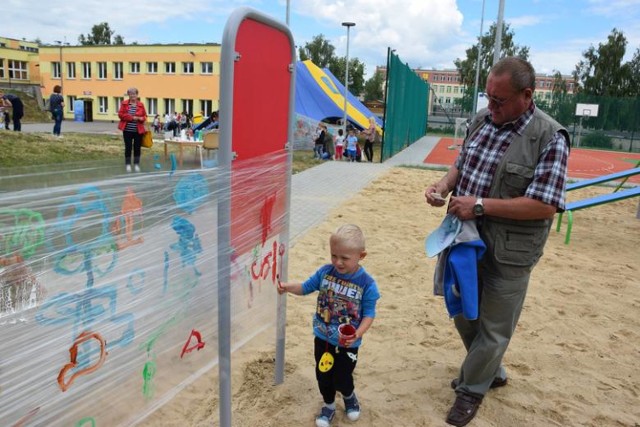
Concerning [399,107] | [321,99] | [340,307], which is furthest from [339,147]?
[340,307]

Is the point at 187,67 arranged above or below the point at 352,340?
above

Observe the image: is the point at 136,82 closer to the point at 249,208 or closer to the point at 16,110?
the point at 16,110

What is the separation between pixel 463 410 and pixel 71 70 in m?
50.3

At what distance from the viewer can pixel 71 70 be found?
45.2 m

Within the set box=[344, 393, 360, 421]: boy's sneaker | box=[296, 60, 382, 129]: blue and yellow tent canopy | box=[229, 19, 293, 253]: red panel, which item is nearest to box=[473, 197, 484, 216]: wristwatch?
box=[229, 19, 293, 253]: red panel

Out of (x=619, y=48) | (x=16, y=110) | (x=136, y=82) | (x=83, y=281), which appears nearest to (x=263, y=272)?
(x=83, y=281)

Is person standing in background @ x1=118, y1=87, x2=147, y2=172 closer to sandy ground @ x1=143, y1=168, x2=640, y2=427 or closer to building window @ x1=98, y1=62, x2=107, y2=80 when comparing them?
sandy ground @ x1=143, y1=168, x2=640, y2=427

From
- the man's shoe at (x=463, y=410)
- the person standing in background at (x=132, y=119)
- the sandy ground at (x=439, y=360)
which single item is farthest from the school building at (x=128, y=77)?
the man's shoe at (x=463, y=410)

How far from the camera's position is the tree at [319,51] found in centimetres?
5788

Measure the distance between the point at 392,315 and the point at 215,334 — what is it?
1.94 m

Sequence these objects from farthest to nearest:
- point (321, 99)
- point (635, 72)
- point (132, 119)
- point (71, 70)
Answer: point (71, 70), point (635, 72), point (321, 99), point (132, 119)

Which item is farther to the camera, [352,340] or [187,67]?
[187,67]

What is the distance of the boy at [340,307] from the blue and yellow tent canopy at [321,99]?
16.5 metres

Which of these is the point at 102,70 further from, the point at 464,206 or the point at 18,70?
the point at 464,206
